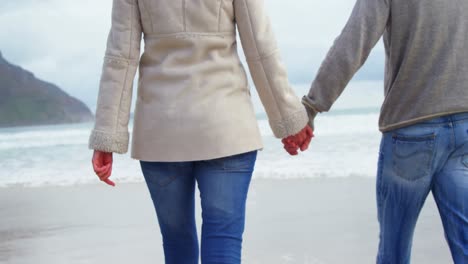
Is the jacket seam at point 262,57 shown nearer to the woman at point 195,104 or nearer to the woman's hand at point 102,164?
the woman at point 195,104

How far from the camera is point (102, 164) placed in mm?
2197

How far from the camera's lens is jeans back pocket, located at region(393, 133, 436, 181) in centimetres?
209

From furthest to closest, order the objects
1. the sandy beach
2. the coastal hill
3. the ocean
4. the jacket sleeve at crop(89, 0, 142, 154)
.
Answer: the coastal hill → the ocean → the sandy beach → the jacket sleeve at crop(89, 0, 142, 154)

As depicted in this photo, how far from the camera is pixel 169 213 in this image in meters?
2.18

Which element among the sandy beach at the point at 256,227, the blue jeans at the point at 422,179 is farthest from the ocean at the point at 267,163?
A: the blue jeans at the point at 422,179

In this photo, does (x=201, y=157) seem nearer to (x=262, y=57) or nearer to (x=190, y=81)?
(x=190, y=81)

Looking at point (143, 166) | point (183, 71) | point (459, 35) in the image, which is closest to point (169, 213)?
point (143, 166)

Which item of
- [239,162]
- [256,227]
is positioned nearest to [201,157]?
[239,162]

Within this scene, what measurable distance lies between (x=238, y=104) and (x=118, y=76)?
0.40 meters

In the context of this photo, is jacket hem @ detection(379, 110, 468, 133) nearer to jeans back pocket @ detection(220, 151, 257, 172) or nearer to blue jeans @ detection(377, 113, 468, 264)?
blue jeans @ detection(377, 113, 468, 264)

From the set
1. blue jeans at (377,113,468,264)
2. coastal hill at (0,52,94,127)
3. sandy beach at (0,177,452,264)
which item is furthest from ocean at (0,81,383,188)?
coastal hill at (0,52,94,127)

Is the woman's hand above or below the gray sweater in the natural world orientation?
below

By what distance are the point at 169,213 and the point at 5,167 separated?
8.71m

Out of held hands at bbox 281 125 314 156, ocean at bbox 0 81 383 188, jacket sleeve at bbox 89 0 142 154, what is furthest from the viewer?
ocean at bbox 0 81 383 188
